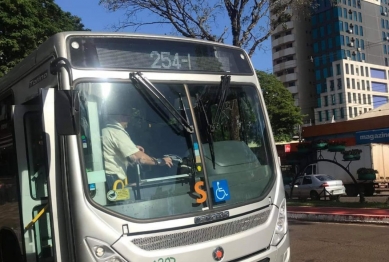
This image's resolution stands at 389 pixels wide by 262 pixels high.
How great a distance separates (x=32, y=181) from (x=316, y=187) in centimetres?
2186

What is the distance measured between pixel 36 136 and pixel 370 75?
3529 inches

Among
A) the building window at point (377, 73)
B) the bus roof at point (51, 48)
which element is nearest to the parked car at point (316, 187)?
the bus roof at point (51, 48)

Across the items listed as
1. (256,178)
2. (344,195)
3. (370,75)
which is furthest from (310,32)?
(256,178)

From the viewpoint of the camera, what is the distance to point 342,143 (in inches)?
690

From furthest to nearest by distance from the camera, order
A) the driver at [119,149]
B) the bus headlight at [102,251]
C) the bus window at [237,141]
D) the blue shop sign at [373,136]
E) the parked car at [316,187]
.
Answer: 1. the blue shop sign at [373,136]
2. the parked car at [316,187]
3. the bus window at [237,141]
4. the driver at [119,149]
5. the bus headlight at [102,251]

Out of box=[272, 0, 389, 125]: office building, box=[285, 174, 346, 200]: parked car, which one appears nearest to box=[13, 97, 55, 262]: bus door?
box=[285, 174, 346, 200]: parked car

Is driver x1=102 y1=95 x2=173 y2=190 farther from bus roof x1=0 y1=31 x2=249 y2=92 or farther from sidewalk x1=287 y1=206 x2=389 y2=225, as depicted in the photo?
sidewalk x1=287 y1=206 x2=389 y2=225

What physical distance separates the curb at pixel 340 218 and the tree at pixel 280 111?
119ft

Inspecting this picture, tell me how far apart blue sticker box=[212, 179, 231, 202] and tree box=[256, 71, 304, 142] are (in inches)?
1829

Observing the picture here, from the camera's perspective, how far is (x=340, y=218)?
41.8ft

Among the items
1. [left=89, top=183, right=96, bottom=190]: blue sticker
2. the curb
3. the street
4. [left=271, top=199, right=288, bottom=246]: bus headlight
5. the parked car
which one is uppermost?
[left=89, top=183, right=96, bottom=190]: blue sticker

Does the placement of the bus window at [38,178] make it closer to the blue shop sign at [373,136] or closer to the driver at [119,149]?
the driver at [119,149]

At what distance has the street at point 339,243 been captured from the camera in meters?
8.07

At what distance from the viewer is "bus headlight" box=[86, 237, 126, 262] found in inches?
141
